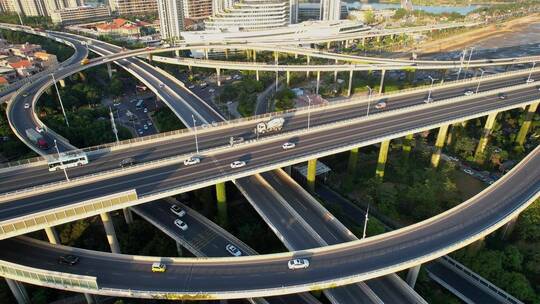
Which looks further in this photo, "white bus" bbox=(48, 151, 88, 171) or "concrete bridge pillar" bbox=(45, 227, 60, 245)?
"white bus" bbox=(48, 151, 88, 171)

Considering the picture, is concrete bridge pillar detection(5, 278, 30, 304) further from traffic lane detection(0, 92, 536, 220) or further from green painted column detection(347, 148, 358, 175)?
green painted column detection(347, 148, 358, 175)

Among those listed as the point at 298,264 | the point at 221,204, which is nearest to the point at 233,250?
the point at 221,204

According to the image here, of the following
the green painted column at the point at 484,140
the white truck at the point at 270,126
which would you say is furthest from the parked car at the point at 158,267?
the green painted column at the point at 484,140

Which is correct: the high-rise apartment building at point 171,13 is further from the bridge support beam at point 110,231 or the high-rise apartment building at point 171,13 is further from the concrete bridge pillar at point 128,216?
the bridge support beam at point 110,231

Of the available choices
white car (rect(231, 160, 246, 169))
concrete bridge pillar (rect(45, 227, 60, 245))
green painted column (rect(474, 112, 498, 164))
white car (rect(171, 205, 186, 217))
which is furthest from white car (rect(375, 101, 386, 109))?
concrete bridge pillar (rect(45, 227, 60, 245))

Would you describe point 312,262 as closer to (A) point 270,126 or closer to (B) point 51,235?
(A) point 270,126

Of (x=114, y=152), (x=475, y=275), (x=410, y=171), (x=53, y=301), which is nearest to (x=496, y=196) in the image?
(x=475, y=275)
